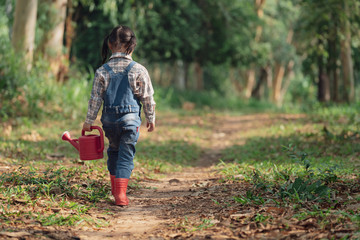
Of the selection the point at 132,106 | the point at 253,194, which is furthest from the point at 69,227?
the point at 253,194

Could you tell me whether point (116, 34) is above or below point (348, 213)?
above

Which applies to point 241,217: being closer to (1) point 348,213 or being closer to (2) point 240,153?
(1) point 348,213

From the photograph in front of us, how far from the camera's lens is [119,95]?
4.40 m

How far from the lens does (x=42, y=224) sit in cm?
353

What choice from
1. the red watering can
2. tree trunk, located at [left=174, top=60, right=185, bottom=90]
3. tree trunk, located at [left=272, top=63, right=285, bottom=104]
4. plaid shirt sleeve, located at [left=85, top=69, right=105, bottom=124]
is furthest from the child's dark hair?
tree trunk, located at [left=272, top=63, right=285, bottom=104]

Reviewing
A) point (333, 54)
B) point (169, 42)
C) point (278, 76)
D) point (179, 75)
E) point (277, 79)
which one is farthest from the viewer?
point (277, 79)

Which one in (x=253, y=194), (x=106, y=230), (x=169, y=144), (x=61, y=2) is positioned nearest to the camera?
(x=106, y=230)

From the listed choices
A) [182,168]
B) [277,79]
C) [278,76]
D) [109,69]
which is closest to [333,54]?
[182,168]

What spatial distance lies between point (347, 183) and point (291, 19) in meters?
24.6

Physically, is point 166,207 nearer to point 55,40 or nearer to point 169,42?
point 55,40

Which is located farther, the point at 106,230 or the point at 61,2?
the point at 61,2

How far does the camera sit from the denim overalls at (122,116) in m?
4.39

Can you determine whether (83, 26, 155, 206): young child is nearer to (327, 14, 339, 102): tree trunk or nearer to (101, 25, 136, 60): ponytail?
(101, 25, 136, 60): ponytail

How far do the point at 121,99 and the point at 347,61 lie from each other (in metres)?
12.1
